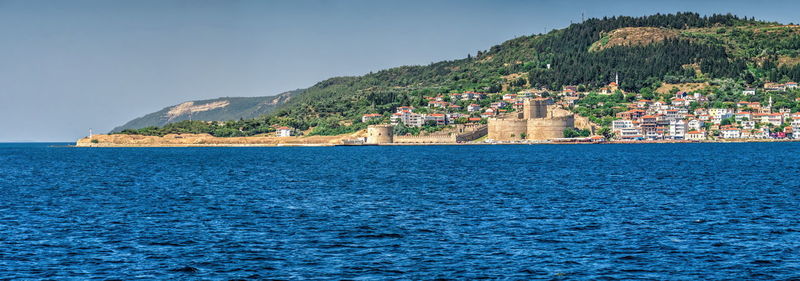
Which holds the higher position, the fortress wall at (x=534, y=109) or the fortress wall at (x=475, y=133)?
the fortress wall at (x=534, y=109)

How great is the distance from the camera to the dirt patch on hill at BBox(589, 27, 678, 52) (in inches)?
7338

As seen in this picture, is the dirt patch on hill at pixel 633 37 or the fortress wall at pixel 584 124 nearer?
the fortress wall at pixel 584 124

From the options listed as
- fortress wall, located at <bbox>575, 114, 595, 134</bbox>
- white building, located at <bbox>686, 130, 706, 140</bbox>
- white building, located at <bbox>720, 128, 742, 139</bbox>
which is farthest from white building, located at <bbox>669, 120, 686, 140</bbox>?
fortress wall, located at <bbox>575, 114, 595, 134</bbox>

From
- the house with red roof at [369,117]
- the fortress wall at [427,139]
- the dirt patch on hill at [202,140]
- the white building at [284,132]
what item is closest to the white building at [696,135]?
the fortress wall at [427,139]

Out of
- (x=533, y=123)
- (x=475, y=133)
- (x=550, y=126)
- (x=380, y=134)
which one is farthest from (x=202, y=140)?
(x=550, y=126)

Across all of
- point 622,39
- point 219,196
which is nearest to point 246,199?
point 219,196

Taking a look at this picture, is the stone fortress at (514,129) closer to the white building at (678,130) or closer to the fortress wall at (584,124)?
the fortress wall at (584,124)

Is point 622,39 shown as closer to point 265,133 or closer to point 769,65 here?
point 769,65

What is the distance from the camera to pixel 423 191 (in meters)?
39.9

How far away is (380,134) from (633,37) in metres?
77.1

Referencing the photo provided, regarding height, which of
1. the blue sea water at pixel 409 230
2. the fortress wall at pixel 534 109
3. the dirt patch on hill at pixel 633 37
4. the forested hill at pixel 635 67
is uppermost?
the dirt patch on hill at pixel 633 37

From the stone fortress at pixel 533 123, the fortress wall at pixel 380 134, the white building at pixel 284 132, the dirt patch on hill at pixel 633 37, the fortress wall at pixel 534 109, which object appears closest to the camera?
the stone fortress at pixel 533 123

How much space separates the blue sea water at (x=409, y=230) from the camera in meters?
19.6

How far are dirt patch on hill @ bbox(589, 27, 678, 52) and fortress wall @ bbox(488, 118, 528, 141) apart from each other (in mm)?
62056
